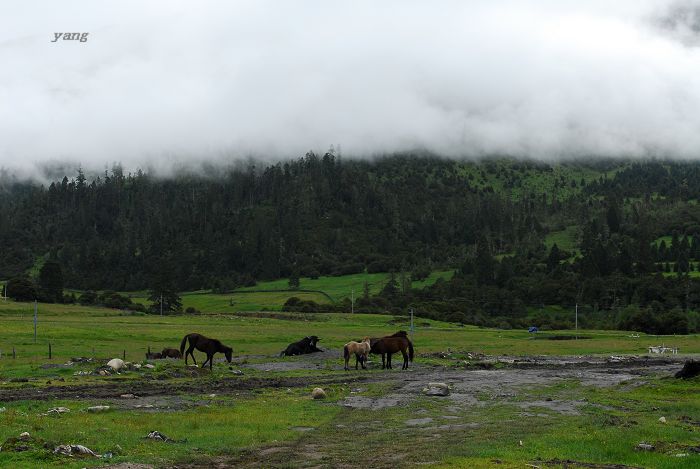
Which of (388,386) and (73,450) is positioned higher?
(73,450)

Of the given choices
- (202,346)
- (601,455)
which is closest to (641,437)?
(601,455)

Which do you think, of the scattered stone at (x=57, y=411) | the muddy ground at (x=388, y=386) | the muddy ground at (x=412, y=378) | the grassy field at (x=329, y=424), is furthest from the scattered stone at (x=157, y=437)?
Answer: the muddy ground at (x=412, y=378)

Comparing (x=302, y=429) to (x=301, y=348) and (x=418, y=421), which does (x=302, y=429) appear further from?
(x=301, y=348)

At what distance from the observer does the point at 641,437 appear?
77.8 ft

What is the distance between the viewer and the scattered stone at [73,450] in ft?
66.4

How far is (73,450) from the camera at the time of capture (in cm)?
2053

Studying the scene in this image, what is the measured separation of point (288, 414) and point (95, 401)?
944 cm

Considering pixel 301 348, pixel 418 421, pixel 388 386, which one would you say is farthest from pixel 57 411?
pixel 301 348

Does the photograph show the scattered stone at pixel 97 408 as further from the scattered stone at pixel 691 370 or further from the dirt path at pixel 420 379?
the scattered stone at pixel 691 370

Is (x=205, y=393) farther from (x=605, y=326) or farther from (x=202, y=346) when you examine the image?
(x=605, y=326)

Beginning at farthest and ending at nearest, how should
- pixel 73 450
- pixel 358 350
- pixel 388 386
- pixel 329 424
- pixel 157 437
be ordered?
1. pixel 358 350
2. pixel 388 386
3. pixel 329 424
4. pixel 157 437
5. pixel 73 450

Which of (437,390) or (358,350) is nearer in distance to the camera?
(437,390)

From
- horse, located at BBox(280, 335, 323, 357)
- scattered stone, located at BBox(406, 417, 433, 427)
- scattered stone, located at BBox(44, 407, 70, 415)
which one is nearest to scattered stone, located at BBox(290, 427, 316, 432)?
scattered stone, located at BBox(406, 417, 433, 427)

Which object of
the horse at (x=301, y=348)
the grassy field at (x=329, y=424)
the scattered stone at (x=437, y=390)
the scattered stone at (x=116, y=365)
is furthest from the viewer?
the horse at (x=301, y=348)
